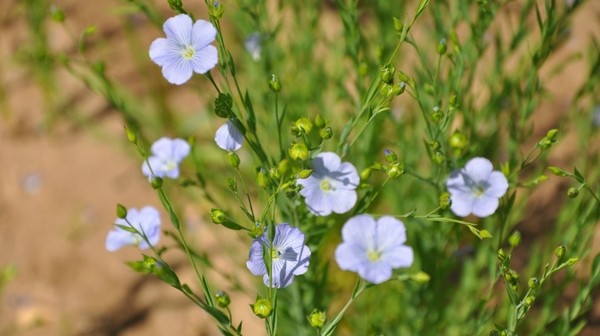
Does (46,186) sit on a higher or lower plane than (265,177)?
lower

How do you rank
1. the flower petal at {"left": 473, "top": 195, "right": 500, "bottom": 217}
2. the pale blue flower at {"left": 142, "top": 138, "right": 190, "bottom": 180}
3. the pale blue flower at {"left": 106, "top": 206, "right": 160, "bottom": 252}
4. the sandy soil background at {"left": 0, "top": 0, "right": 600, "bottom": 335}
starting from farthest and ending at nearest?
the sandy soil background at {"left": 0, "top": 0, "right": 600, "bottom": 335} < the pale blue flower at {"left": 142, "top": 138, "right": 190, "bottom": 180} < the pale blue flower at {"left": 106, "top": 206, "right": 160, "bottom": 252} < the flower petal at {"left": 473, "top": 195, "right": 500, "bottom": 217}

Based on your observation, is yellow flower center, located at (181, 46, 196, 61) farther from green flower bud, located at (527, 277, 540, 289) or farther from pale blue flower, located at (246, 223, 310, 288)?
green flower bud, located at (527, 277, 540, 289)

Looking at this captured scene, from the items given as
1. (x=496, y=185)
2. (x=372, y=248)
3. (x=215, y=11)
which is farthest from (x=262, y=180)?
(x=496, y=185)

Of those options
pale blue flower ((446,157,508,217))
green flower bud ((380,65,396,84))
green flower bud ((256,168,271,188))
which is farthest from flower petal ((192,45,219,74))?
pale blue flower ((446,157,508,217))

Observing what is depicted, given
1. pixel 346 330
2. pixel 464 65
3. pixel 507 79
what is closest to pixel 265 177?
pixel 464 65

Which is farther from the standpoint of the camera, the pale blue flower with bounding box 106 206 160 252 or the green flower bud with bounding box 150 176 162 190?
the pale blue flower with bounding box 106 206 160 252

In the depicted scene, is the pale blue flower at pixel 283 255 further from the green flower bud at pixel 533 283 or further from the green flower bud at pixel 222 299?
the green flower bud at pixel 533 283

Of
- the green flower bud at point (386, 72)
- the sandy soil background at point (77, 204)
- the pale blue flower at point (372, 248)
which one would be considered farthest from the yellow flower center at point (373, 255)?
the sandy soil background at point (77, 204)

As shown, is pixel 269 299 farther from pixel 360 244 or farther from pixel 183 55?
pixel 183 55

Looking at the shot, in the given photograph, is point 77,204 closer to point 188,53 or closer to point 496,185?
point 188,53
